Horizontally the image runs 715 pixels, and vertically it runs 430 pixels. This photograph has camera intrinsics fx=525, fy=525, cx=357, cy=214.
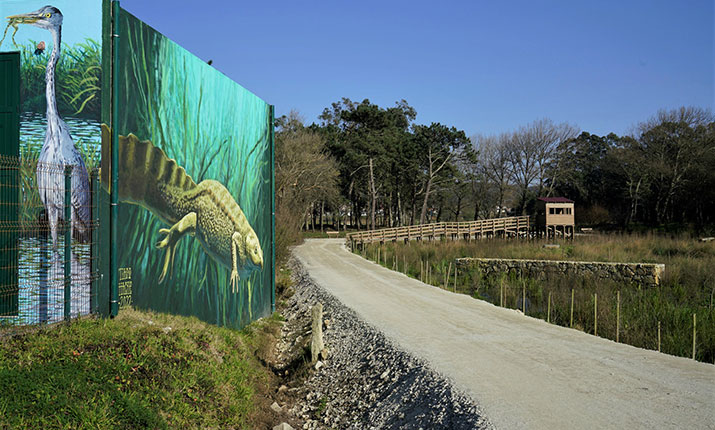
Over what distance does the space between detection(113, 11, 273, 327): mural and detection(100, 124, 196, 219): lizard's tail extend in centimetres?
2

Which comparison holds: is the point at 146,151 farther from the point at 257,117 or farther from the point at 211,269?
the point at 257,117

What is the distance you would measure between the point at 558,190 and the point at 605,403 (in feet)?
185

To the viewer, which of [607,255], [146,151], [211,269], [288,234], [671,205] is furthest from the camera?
[671,205]

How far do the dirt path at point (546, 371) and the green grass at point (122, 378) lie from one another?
305 centimetres

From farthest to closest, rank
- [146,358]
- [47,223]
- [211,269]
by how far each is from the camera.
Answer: [211,269]
[47,223]
[146,358]

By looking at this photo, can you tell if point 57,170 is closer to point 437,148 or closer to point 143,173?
point 143,173

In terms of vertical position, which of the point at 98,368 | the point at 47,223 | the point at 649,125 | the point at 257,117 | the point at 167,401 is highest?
the point at 649,125

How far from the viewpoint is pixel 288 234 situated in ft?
70.6

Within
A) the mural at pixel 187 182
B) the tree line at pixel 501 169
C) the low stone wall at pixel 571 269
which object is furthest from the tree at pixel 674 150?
the mural at pixel 187 182

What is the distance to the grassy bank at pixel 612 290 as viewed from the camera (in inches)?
404

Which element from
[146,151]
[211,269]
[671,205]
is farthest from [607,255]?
[671,205]

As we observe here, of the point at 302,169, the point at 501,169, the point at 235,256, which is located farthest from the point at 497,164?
the point at 235,256

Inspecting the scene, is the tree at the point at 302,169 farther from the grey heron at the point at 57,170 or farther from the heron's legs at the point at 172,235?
the grey heron at the point at 57,170

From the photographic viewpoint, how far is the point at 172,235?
910cm
